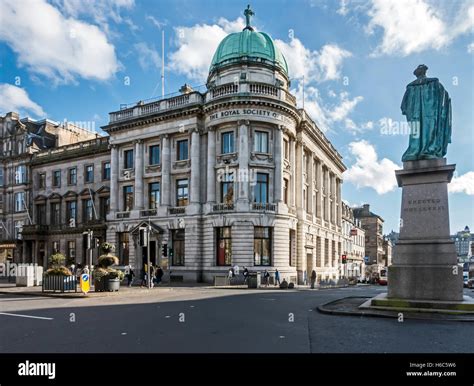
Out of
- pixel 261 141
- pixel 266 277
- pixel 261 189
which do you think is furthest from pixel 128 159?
pixel 266 277

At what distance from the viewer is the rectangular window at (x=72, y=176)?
5231 centimetres

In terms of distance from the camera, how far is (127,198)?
1772 inches

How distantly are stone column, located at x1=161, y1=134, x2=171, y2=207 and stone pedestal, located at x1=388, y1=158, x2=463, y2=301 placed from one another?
2990cm

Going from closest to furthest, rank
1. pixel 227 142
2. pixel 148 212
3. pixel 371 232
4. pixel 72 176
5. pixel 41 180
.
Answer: pixel 227 142
pixel 148 212
pixel 72 176
pixel 41 180
pixel 371 232

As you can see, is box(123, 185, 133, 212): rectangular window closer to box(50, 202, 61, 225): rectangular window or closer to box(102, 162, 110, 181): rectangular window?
box(102, 162, 110, 181): rectangular window

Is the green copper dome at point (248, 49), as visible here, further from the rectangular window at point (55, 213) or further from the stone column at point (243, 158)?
the rectangular window at point (55, 213)

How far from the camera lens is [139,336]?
28.4 feet

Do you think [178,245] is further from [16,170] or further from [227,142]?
[16,170]

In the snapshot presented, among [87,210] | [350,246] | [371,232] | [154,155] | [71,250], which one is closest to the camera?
[154,155]

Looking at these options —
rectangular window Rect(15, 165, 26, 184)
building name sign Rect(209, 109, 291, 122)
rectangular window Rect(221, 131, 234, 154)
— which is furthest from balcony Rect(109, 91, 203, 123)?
rectangular window Rect(15, 165, 26, 184)

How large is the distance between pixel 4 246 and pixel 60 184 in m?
12.1

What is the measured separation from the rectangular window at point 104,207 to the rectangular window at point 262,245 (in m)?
21.3

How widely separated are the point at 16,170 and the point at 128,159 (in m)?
23.0

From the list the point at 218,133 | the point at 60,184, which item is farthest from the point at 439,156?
→ the point at 60,184
